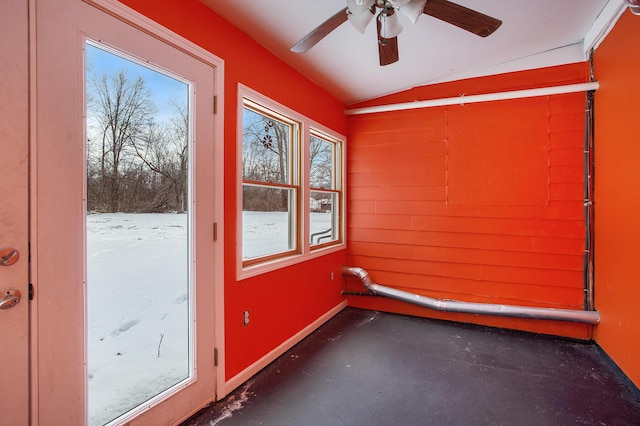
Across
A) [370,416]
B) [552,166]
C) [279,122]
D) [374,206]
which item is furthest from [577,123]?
[370,416]

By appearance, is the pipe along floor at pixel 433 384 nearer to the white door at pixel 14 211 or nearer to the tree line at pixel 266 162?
the white door at pixel 14 211

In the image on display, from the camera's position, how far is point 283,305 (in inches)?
115

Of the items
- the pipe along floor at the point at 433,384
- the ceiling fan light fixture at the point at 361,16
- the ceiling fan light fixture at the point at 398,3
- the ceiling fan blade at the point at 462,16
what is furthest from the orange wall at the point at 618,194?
the ceiling fan light fixture at the point at 361,16

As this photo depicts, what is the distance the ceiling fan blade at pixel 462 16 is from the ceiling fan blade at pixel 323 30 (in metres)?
0.45

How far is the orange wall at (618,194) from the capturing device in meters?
2.34

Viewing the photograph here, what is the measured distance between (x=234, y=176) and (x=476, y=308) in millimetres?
2897

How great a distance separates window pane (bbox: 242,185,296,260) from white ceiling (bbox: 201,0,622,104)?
47.9 inches

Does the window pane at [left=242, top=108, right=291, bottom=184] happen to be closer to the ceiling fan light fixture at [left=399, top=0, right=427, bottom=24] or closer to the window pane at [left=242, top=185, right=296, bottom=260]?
the window pane at [left=242, top=185, right=296, bottom=260]

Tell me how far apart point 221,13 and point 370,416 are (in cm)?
284

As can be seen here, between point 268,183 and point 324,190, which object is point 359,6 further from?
point 324,190

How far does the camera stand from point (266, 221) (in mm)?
2898

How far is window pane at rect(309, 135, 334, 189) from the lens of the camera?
362 cm

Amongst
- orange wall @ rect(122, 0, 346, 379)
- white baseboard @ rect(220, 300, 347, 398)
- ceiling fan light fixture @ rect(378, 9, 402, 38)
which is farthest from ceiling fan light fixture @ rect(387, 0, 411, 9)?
white baseboard @ rect(220, 300, 347, 398)

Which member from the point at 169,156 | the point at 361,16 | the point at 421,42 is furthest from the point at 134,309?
the point at 421,42
